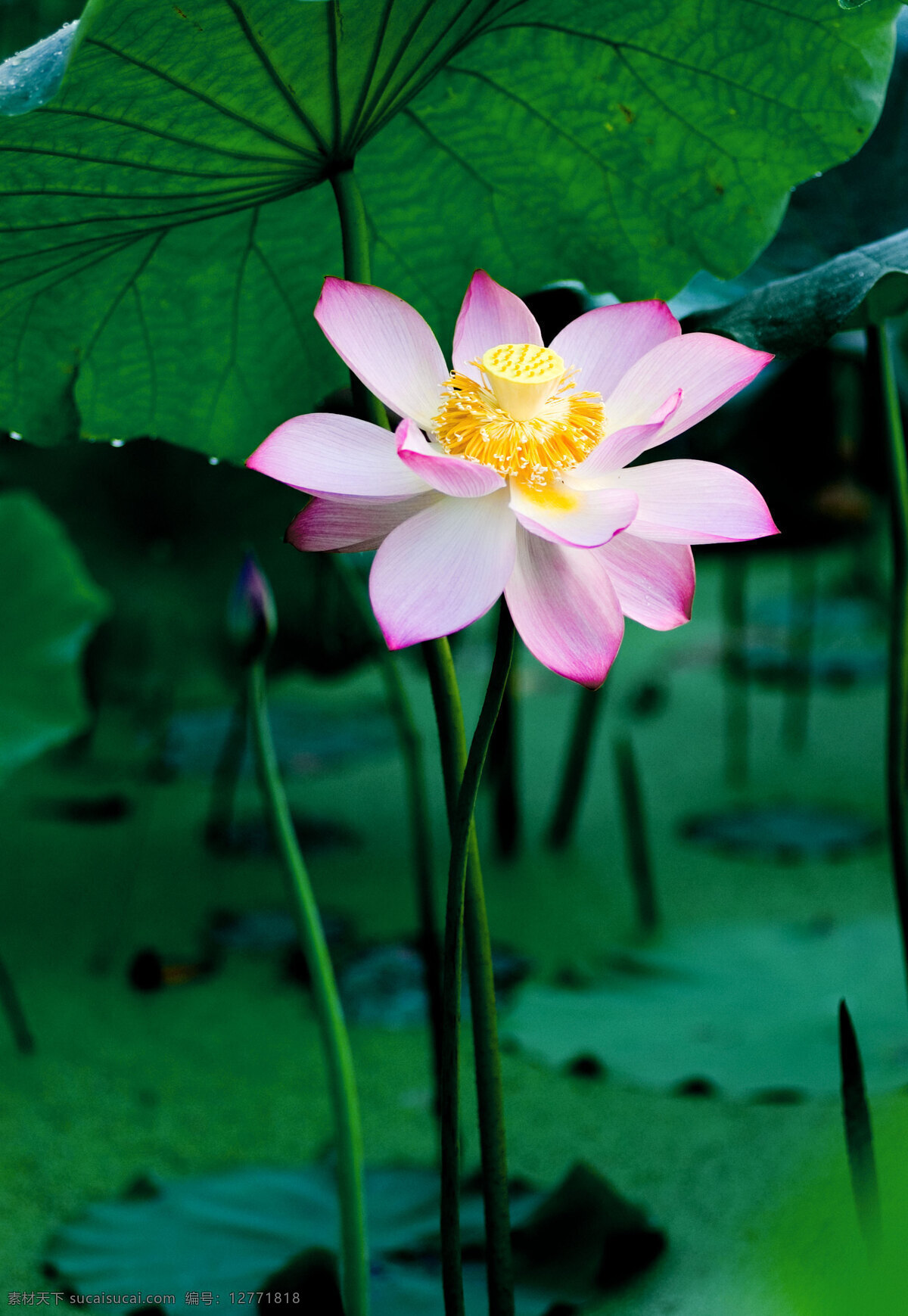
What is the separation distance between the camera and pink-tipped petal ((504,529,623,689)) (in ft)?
1.25

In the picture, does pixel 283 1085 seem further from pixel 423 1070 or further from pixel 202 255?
pixel 202 255

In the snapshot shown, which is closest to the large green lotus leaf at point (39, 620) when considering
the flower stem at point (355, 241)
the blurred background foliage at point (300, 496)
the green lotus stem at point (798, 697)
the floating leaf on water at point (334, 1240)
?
the blurred background foliage at point (300, 496)

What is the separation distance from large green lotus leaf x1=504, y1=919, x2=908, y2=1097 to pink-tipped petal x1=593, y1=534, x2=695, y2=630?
0.61 metres

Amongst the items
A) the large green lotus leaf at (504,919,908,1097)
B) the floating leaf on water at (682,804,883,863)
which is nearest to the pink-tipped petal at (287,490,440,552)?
the large green lotus leaf at (504,919,908,1097)

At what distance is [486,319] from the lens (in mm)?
471

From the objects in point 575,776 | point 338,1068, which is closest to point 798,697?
Answer: point 575,776

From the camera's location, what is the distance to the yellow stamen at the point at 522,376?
402 millimetres

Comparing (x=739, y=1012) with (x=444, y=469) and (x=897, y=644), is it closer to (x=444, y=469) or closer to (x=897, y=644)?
(x=897, y=644)

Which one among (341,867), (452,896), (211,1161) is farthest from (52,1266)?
(341,867)

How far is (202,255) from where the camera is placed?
623mm

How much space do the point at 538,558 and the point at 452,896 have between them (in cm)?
15

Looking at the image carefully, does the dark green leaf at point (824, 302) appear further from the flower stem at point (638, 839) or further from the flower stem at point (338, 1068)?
the flower stem at point (638, 839)

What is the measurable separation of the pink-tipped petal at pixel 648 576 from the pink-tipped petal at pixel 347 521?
0.24 ft

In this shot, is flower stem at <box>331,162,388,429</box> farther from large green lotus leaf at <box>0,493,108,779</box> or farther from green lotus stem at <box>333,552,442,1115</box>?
large green lotus leaf at <box>0,493,108,779</box>
